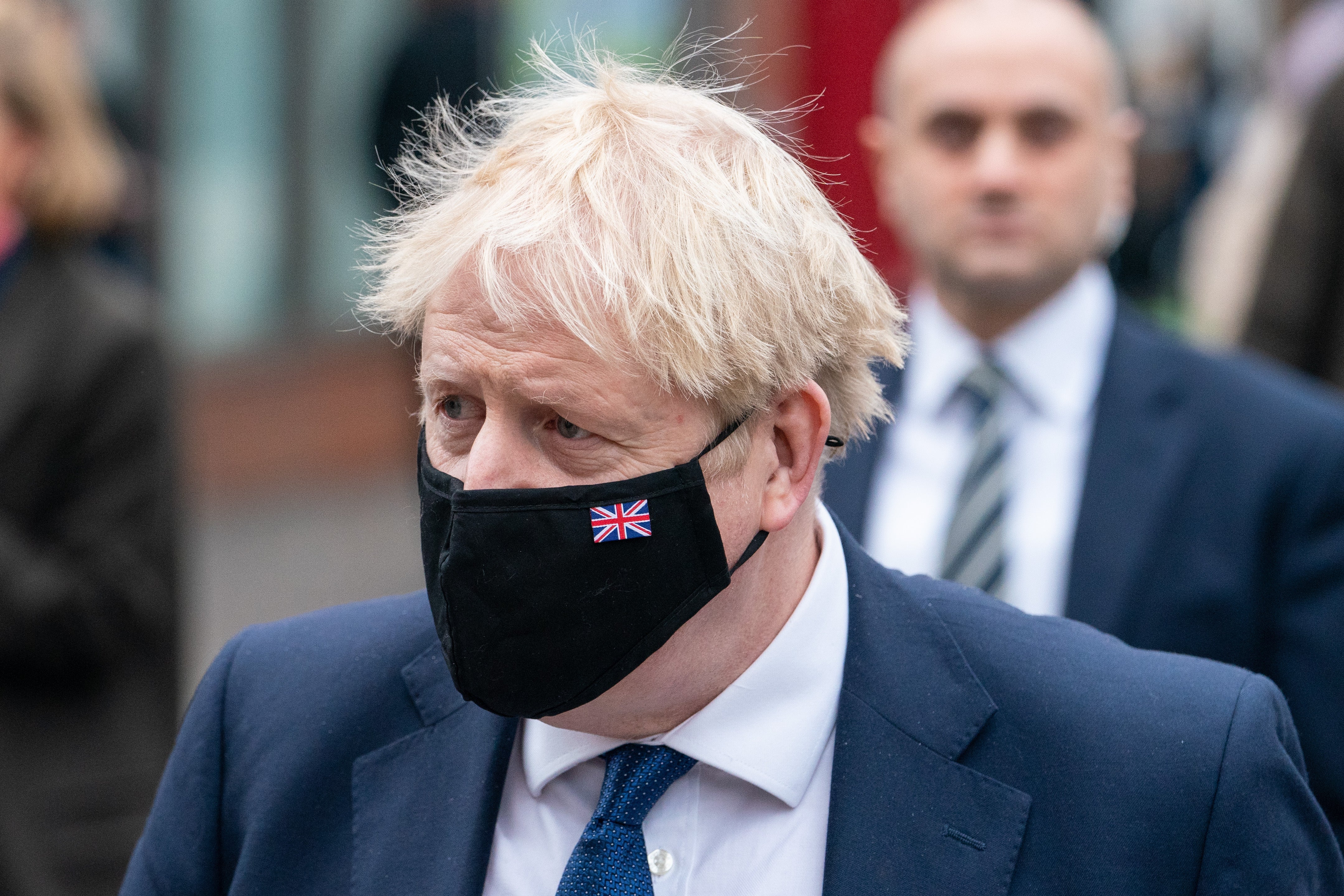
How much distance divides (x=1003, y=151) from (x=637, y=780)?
2.21 metres

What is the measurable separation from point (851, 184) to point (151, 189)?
2.65 meters

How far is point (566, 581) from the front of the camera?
2.17 metres

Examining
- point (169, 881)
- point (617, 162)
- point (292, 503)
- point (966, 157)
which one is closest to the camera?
point (617, 162)

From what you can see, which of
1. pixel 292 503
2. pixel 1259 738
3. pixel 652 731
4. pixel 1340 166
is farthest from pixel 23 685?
pixel 292 503

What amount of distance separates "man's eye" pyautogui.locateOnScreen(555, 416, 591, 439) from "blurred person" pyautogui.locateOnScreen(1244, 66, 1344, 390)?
341 centimetres

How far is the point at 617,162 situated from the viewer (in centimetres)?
219

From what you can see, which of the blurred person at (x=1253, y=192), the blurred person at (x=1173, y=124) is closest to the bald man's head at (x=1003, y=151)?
the blurred person at (x=1253, y=192)

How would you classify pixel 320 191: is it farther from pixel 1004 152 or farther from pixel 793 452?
pixel 793 452

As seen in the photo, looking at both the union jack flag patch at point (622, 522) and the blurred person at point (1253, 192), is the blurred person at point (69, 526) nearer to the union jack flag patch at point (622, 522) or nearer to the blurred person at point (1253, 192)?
the union jack flag patch at point (622, 522)

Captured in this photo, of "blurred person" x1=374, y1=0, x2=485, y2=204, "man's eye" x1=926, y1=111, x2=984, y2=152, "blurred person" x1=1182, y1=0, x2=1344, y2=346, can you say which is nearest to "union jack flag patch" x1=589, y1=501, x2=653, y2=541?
"man's eye" x1=926, y1=111, x2=984, y2=152

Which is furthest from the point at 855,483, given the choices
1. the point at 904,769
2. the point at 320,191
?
the point at 320,191

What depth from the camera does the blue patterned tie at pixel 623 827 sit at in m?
2.14

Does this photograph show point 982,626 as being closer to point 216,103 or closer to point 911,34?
point 911,34

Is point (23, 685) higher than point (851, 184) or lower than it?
lower
